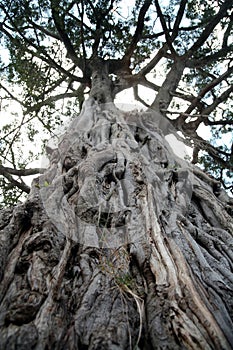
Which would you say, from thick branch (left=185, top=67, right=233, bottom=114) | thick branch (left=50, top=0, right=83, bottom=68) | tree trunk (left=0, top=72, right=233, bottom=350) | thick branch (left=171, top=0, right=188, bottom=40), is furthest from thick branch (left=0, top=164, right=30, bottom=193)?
thick branch (left=171, top=0, right=188, bottom=40)

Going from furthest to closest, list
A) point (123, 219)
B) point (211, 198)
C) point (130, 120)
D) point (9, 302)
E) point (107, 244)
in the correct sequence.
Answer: point (130, 120) → point (211, 198) → point (123, 219) → point (107, 244) → point (9, 302)

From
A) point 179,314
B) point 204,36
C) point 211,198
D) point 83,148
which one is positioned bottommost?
point 179,314

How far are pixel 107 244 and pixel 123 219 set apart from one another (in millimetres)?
249

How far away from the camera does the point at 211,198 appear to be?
317cm

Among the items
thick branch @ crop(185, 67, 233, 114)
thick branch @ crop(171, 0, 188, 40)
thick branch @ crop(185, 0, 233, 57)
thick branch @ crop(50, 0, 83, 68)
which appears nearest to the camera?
thick branch @ crop(50, 0, 83, 68)

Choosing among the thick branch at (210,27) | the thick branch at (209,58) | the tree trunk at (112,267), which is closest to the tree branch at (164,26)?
the thick branch at (210,27)

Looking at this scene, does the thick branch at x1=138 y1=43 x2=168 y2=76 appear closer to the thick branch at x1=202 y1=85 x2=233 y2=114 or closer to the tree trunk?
the thick branch at x1=202 y1=85 x2=233 y2=114

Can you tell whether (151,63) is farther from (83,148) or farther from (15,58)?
(83,148)

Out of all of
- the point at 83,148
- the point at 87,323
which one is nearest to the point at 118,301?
the point at 87,323

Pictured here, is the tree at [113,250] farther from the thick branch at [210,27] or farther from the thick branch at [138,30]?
the thick branch at [210,27]

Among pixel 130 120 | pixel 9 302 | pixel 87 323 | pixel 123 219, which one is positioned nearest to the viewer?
pixel 87 323

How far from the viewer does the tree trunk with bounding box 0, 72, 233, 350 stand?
125 cm

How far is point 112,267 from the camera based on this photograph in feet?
5.41

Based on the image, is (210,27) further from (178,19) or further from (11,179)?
(11,179)
